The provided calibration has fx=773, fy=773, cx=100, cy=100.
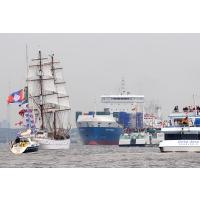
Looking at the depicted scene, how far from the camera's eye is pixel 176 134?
38.0 meters

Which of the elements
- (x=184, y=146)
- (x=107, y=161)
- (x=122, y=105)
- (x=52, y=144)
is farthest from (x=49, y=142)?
(x=107, y=161)

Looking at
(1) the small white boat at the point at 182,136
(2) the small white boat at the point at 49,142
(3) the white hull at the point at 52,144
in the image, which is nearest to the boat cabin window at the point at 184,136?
(1) the small white boat at the point at 182,136

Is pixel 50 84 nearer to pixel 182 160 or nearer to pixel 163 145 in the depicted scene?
pixel 163 145

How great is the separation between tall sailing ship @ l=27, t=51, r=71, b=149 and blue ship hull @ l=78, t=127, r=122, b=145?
43.9 feet

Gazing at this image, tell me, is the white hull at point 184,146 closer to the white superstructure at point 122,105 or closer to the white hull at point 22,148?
the white hull at point 22,148

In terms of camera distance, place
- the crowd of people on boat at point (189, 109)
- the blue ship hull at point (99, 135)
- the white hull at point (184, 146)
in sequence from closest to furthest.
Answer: the crowd of people on boat at point (189, 109), the white hull at point (184, 146), the blue ship hull at point (99, 135)

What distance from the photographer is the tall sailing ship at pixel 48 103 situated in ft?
186

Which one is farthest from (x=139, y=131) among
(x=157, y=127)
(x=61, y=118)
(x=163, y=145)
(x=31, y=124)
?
(x=163, y=145)

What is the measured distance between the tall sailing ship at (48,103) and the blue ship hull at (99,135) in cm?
1338

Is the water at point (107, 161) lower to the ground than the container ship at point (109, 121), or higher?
lower

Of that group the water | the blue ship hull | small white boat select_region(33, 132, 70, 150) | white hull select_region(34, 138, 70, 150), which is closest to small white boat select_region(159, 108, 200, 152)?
the water

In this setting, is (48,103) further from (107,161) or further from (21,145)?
(107,161)

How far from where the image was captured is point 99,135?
75.4 meters
